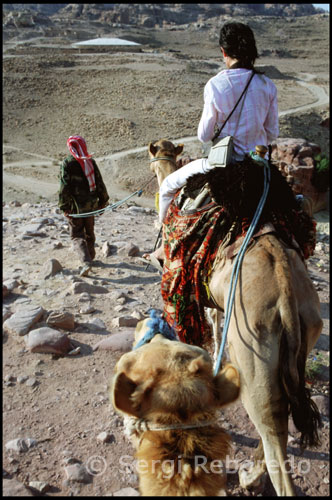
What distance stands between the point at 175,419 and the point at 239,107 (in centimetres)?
274

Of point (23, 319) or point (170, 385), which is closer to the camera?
point (170, 385)

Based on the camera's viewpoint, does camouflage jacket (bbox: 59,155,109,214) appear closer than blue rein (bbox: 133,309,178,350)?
No

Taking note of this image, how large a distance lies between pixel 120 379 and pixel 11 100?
97.5ft

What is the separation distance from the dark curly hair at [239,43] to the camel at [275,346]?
1797 mm

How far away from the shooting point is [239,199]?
329cm

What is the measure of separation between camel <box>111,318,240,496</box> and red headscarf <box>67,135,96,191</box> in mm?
5566

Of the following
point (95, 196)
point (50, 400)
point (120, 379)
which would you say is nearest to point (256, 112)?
point (120, 379)

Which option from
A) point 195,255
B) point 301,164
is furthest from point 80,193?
point 301,164

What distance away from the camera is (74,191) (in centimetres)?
710

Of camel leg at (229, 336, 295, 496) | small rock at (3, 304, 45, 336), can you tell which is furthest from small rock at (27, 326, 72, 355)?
camel leg at (229, 336, 295, 496)

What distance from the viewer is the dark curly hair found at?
3.61 m

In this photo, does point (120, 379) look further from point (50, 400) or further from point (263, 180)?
point (50, 400)

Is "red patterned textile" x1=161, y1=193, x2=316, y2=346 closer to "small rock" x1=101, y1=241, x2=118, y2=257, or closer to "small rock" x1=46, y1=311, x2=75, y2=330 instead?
"small rock" x1=46, y1=311, x2=75, y2=330

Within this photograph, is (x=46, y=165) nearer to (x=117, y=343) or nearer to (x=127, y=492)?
(x=117, y=343)
